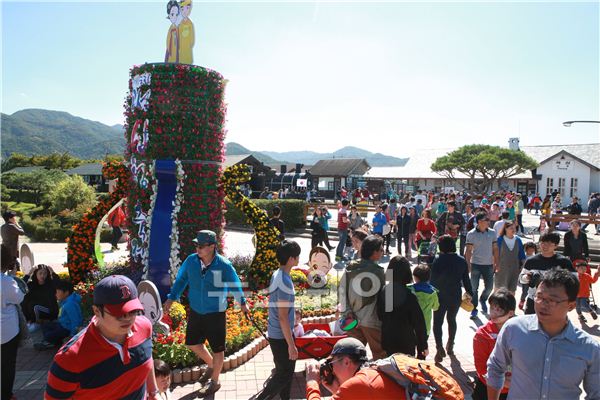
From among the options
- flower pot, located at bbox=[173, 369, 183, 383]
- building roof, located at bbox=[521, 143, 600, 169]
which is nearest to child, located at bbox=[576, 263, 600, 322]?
flower pot, located at bbox=[173, 369, 183, 383]

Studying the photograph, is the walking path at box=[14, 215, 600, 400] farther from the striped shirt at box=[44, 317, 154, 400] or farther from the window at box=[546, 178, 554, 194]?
→ the window at box=[546, 178, 554, 194]

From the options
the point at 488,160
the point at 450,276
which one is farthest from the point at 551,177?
the point at 450,276

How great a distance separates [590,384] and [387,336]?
66.7 inches

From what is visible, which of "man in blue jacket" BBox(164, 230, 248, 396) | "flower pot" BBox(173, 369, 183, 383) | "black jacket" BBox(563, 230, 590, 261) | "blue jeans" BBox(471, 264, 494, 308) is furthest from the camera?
"black jacket" BBox(563, 230, 590, 261)

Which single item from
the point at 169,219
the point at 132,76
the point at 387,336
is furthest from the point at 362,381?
the point at 132,76

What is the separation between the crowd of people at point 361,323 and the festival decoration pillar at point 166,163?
1.61m

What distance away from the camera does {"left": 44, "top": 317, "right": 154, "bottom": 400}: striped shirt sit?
2.27 m

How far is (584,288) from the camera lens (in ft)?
22.7

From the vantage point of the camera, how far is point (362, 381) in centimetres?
214

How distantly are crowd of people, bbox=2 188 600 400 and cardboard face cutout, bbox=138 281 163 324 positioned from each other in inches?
7.2

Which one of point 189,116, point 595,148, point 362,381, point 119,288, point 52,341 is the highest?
point 595,148

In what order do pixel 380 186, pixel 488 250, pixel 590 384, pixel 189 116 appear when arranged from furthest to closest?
pixel 380 186 → pixel 189 116 → pixel 488 250 → pixel 590 384

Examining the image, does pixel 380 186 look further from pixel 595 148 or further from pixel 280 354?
pixel 280 354

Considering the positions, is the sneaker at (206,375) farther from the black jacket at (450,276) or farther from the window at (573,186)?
the window at (573,186)
